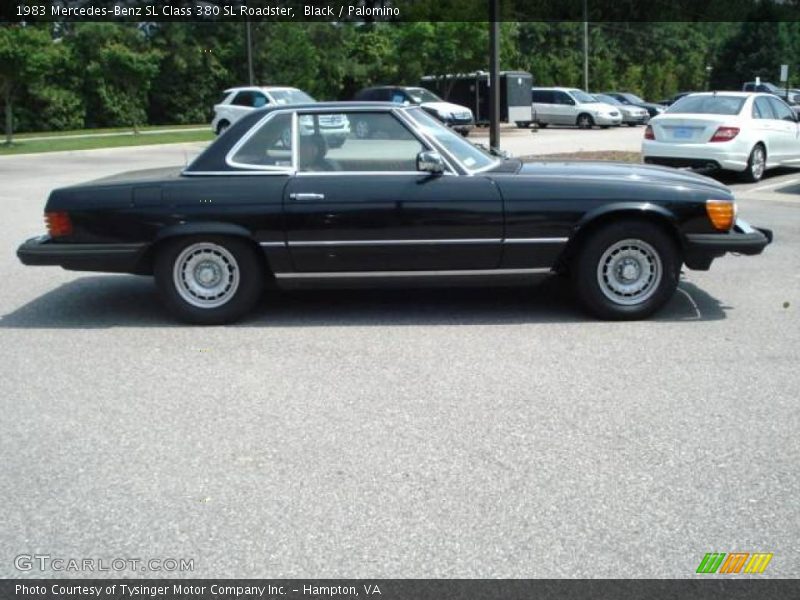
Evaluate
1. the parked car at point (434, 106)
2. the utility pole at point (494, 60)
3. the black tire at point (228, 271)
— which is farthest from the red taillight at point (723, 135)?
the parked car at point (434, 106)

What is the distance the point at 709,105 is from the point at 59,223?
11.7 meters

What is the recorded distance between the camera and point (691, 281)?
27.4 feet

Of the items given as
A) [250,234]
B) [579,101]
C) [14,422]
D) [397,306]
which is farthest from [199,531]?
[579,101]

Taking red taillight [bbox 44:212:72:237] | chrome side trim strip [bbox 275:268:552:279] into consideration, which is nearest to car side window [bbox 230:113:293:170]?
chrome side trim strip [bbox 275:268:552:279]

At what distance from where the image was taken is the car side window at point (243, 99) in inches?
1147

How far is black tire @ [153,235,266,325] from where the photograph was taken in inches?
275

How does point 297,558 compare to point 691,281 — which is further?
point 691,281

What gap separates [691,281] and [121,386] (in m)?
4.94

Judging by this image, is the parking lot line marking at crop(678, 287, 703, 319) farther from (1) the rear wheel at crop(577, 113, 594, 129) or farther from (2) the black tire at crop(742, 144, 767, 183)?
(1) the rear wheel at crop(577, 113, 594, 129)

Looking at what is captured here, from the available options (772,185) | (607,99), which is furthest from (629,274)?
(607,99)

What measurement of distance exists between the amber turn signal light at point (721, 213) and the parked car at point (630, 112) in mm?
34129

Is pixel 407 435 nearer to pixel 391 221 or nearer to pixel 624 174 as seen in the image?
pixel 391 221

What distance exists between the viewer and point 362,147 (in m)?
7.07

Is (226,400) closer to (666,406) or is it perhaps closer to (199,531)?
(199,531)
